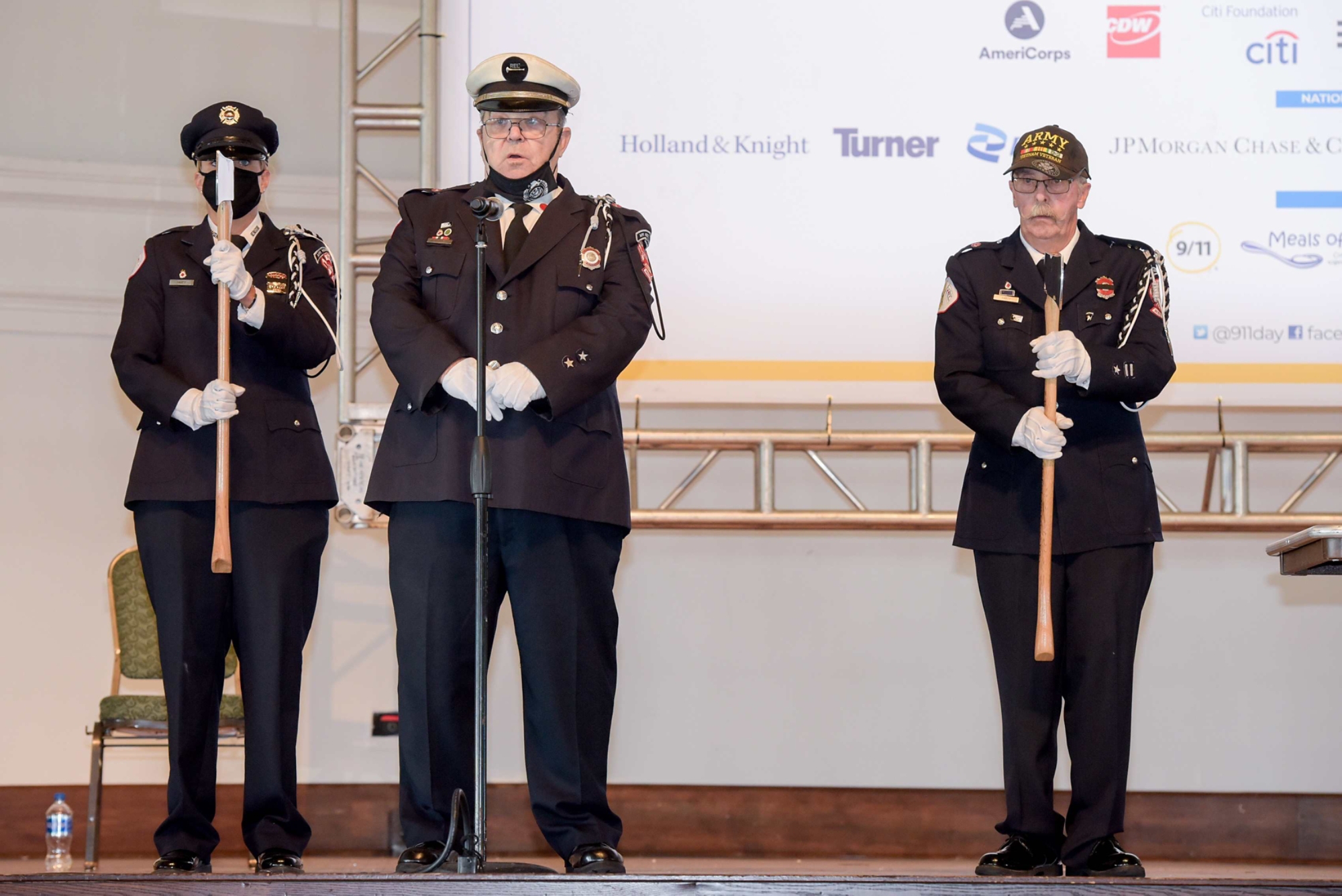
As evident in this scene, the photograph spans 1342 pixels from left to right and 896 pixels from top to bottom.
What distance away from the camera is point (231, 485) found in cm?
335

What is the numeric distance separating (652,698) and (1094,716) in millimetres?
2437

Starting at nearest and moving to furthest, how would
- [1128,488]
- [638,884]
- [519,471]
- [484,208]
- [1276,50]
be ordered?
[638,884]
[484,208]
[519,471]
[1128,488]
[1276,50]

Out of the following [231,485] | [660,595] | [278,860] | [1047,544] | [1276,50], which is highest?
[1276,50]

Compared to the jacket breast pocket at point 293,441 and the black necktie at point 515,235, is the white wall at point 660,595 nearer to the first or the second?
the jacket breast pocket at point 293,441

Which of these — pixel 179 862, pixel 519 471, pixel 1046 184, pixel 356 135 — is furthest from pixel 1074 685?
pixel 356 135

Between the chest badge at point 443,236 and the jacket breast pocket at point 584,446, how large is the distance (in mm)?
456

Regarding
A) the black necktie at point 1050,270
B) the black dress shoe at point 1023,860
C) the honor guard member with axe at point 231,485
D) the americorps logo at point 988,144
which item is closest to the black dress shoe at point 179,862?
the honor guard member with axe at point 231,485

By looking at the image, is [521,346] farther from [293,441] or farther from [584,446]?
[293,441]

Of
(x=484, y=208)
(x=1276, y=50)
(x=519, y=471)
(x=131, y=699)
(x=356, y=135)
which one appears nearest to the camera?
(x=484, y=208)

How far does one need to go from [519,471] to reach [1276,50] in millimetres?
3140

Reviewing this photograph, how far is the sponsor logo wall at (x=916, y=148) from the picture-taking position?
4.84 m

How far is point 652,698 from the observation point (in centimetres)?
546

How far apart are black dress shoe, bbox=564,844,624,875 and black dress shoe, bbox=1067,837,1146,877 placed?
94cm

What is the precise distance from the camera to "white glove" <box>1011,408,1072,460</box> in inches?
125
